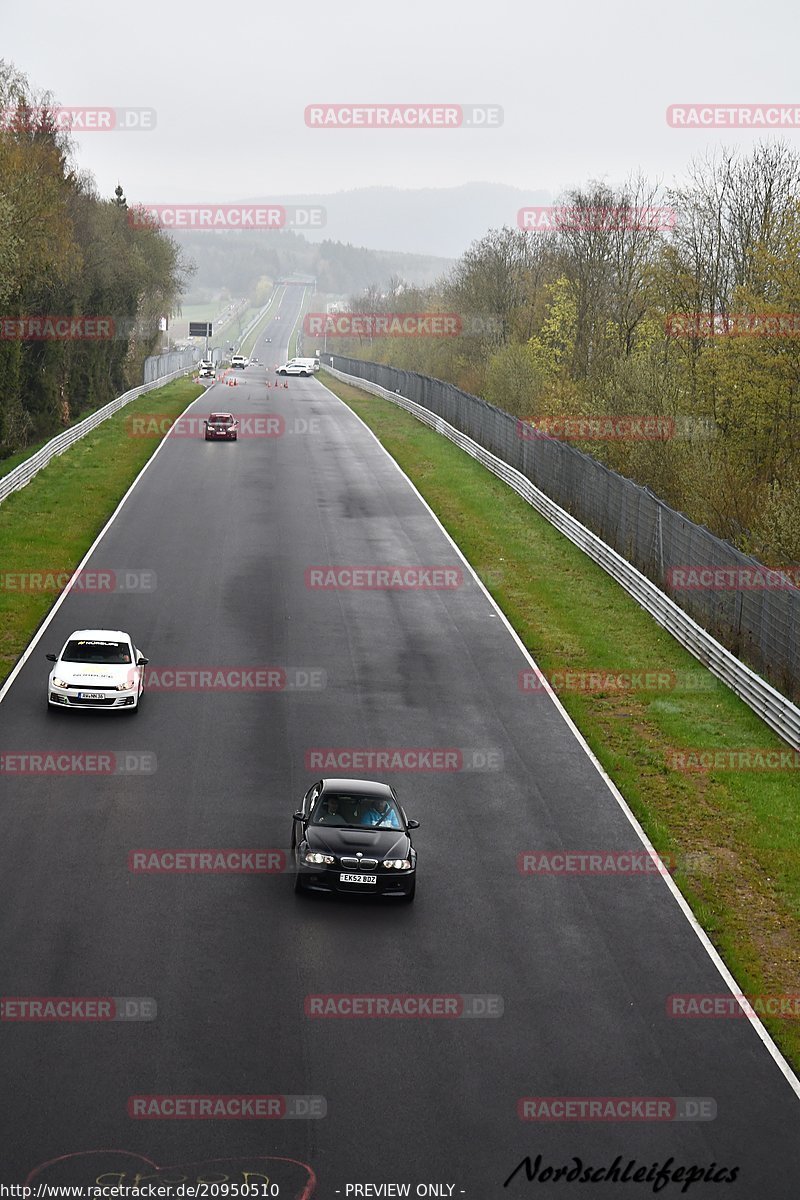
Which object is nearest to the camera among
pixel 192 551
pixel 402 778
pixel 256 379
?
pixel 402 778

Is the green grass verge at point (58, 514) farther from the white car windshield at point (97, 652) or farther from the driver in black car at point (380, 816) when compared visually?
the driver in black car at point (380, 816)

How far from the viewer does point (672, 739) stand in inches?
1026

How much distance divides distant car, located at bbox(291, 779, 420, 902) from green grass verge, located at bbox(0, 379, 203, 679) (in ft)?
38.7

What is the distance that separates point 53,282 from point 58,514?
27.2 metres

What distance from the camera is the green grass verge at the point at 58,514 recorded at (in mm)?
32688

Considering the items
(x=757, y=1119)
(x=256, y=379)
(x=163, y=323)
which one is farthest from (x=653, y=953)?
(x=163, y=323)

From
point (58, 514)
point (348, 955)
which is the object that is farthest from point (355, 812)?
point (58, 514)

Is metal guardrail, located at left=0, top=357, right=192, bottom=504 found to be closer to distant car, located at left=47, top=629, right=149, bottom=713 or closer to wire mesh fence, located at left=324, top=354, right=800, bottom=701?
wire mesh fence, located at left=324, top=354, right=800, bottom=701

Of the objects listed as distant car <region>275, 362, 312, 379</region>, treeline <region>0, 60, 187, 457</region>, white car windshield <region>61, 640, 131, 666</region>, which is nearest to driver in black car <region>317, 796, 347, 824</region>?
white car windshield <region>61, 640, 131, 666</region>

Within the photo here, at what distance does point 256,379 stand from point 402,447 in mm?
47553

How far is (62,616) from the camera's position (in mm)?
32281

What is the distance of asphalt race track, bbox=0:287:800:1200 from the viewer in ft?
41.3

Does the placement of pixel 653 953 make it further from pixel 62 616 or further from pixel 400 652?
pixel 62 616

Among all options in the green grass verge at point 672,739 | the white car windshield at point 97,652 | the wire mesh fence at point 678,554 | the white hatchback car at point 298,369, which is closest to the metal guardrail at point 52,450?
the green grass verge at point 672,739
